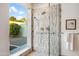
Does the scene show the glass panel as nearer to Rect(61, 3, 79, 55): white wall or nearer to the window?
the window

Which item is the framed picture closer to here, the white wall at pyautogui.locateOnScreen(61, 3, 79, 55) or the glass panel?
the white wall at pyautogui.locateOnScreen(61, 3, 79, 55)

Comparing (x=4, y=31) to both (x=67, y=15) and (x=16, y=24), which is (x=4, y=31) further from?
(x=67, y=15)

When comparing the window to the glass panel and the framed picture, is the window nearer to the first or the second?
the glass panel

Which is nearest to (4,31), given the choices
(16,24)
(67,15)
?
(16,24)

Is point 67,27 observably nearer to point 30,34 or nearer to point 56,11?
point 56,11

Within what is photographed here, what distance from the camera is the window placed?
5.23ft

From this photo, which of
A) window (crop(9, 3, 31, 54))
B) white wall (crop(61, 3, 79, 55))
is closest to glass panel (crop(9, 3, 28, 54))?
window (crop(9, 3, 31, 54))

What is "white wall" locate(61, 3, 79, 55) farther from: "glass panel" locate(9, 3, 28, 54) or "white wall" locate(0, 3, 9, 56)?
"white wall" locate(0, 3, 9, 56)

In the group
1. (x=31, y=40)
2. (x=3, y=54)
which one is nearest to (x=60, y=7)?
(x=31, y=40)

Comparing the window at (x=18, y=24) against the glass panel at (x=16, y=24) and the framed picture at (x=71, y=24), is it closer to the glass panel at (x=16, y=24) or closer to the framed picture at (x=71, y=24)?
the glass panel at (x=16, y=24)

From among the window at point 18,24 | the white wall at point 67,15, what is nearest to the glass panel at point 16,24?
the window at point 18,24

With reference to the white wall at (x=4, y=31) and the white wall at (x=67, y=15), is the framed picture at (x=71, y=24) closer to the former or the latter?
the white wall at (x=67, y=15)

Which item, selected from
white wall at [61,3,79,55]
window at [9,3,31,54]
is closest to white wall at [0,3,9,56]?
window at [9,3,31,54]

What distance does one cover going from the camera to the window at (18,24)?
159 centimetres
